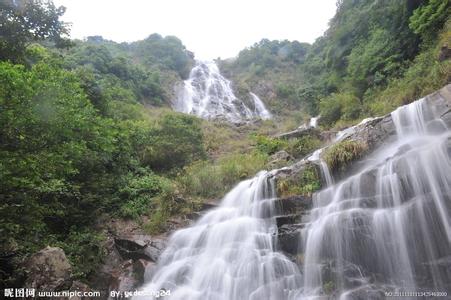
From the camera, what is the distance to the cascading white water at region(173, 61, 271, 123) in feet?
114

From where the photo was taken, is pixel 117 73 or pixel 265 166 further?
pixel 117 73

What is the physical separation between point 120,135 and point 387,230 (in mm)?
9289

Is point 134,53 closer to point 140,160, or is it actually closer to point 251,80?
point 251,80

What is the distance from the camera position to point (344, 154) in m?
10.1

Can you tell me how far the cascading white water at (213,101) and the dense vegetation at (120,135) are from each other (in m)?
9.68

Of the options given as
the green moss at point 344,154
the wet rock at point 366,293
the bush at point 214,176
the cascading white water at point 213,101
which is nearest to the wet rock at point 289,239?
the wet rock at point 366,293

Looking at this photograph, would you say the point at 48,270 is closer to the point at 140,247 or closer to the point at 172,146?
the point at 140,247

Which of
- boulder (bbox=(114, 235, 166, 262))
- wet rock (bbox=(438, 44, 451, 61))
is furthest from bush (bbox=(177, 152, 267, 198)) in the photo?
wet rock (bbox=(438, 44, 451, 61))

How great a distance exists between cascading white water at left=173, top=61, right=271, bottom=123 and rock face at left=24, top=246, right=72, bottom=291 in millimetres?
24470

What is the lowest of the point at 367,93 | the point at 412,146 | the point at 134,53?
the point at 412,146

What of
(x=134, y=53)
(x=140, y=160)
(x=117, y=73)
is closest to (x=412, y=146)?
(x=140, y=160)

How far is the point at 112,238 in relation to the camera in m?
10.5

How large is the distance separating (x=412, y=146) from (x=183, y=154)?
886cm

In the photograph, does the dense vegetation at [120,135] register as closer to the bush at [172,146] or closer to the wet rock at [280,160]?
the bush at [172,146]
